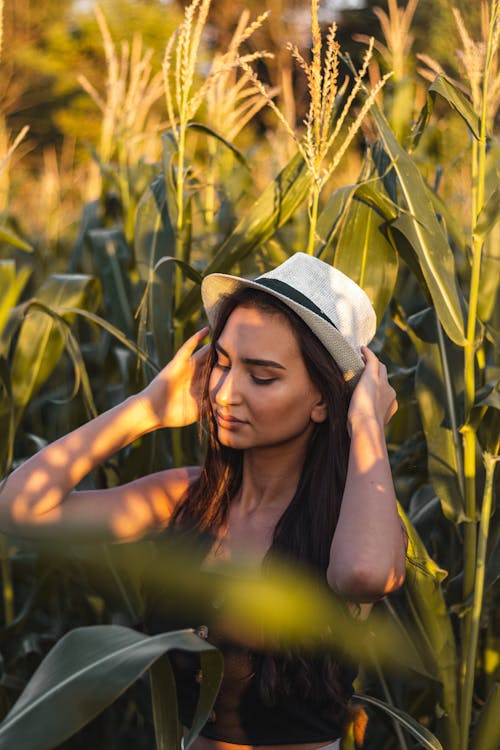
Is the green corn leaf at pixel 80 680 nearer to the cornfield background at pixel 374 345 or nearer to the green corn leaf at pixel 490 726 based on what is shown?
the cornfield background at pixel 374 345

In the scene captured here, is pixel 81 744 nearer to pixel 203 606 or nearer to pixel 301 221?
pixel 203 606

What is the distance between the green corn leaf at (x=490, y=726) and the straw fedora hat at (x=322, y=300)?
25.3 inches

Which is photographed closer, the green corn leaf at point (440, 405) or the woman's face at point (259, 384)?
the woman's face at point (259, 384)

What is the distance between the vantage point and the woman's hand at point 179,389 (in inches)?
70.4

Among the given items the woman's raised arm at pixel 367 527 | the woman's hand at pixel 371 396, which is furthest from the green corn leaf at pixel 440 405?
the woman's raised arm at pixel 367 527

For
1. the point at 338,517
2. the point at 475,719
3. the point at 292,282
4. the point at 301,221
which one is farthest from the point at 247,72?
the point at 301,221

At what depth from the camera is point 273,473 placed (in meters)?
1.68

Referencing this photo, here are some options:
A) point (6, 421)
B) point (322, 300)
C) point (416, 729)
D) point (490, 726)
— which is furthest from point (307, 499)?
point (6, 421)

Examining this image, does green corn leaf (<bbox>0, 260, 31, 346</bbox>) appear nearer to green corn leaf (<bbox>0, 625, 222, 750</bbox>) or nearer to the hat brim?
the hat brim

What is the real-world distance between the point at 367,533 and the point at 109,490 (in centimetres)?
53

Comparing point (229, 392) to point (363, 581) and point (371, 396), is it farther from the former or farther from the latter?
point (363, 581)

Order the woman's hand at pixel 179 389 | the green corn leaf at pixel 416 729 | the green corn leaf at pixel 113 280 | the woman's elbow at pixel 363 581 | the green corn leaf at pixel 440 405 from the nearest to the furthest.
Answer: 1. the woman's elbow at pixel 363 581
2. the green corn leaf at pixel 416 729
3. the woman's hand at pixel 179 389
4. the green corn leaf at pixel 440 405
5. the green corn leaf at pixel 113 280

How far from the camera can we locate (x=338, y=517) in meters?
1.58

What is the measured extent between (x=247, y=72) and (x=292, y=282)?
1.38ft
